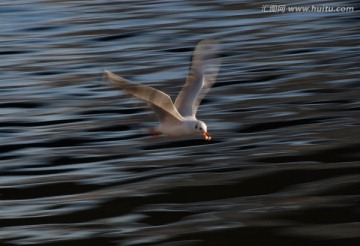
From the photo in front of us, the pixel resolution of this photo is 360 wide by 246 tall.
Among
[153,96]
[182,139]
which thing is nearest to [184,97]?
[153,96]

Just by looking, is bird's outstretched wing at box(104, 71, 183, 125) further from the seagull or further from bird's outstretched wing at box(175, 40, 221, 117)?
bird's outstretched wing at box(175, 40, 221, 117)

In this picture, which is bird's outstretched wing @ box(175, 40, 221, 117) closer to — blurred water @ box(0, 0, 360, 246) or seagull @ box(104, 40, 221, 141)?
seagull @ box(104, 40, 221, 141)

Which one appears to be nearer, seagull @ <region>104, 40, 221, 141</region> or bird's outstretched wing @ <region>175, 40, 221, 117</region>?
seagull @ <region>104, 40, 221, 141</region>

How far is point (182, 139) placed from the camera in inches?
424

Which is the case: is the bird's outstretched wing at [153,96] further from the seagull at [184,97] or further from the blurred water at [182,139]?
the blurred water at [182,139]

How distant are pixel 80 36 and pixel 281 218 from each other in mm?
9586

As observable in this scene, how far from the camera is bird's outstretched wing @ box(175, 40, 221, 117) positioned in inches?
356

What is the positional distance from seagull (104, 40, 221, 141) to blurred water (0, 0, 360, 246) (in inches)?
22.3

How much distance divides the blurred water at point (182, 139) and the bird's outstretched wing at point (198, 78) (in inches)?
26.1

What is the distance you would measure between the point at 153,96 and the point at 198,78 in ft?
2.96

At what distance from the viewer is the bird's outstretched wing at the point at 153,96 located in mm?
8117

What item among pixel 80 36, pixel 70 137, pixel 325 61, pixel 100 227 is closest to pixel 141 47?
pixel 80 36

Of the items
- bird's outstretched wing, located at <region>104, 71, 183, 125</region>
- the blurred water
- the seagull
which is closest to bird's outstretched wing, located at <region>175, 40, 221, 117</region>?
the seagull

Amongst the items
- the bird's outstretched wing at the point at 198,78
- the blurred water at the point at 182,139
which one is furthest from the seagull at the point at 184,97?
the blurred water at the point at 182,139
